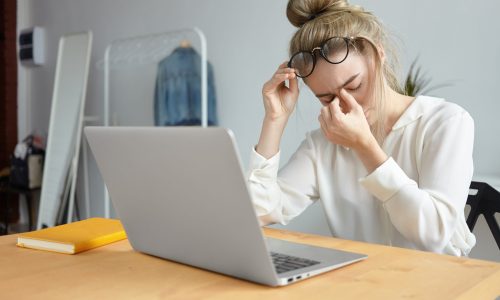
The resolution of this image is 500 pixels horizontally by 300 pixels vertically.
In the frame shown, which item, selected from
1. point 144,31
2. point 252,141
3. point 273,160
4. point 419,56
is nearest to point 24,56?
point 144,31

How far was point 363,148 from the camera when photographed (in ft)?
3.69

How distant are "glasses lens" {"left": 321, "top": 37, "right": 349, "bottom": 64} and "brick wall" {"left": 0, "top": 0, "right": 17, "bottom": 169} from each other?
3.66 m

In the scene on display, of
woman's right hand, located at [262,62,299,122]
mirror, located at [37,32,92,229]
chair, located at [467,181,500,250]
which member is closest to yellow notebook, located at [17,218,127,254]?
woman's right hand, located at [262,62,299,122]

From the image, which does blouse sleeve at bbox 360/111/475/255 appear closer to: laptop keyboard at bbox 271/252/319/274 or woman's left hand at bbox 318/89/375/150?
woman's left hand at bbox 318/89/375/150

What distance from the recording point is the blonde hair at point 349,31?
1281mm

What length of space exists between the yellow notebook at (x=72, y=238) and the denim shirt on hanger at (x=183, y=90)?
6.57ft

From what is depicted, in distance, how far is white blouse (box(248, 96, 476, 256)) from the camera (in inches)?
43.1

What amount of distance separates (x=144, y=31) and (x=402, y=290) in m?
3.18

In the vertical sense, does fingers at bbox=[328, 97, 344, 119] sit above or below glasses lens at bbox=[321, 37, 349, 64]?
below

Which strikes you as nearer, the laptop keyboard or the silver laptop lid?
the silver laptop lid

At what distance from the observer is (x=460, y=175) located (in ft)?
3.81

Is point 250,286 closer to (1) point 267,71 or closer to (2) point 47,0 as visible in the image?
(1) point 267,71

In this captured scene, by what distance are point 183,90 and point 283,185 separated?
69.9 inches

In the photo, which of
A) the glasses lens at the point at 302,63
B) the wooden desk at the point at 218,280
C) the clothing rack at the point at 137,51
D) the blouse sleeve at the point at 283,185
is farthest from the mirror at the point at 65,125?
the wooden desk at the point at 218,280
